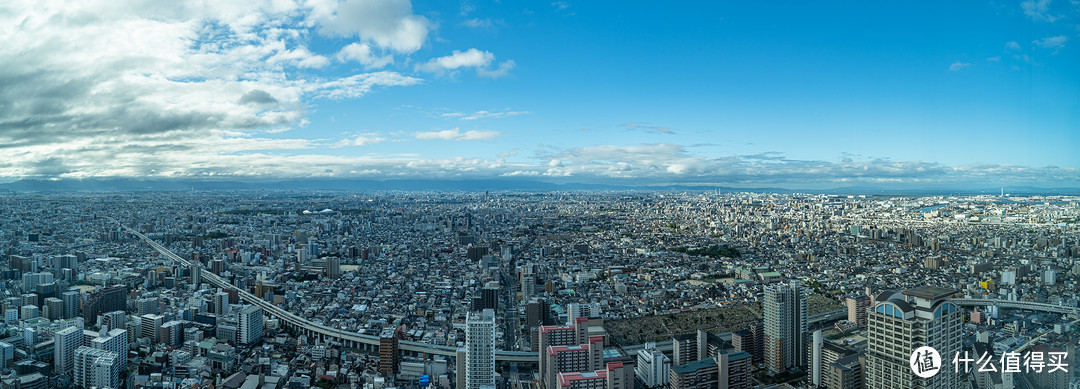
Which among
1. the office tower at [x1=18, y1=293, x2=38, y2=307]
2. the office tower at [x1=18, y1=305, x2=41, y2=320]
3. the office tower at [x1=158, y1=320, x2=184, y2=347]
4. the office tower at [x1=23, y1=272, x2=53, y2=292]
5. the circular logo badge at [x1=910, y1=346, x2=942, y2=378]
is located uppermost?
the circular logo badge at [x1=910, y1=346, x2=942, y2=378]

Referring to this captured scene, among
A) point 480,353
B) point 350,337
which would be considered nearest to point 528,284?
point 350,337

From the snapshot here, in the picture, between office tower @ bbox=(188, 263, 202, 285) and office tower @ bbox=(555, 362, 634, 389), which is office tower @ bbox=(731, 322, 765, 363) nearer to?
office tower @ bbox=(555, 362, 634, 389)

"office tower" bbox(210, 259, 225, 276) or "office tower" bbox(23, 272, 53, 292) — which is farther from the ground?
"office tower" bbox(23, 272, 53, 292)

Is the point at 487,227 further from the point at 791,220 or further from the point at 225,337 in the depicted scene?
the point at 225,337

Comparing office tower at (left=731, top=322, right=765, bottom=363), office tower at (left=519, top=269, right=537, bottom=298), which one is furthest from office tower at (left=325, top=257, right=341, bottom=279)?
office tower at (left=731, top=322, right=765, bottom=363)

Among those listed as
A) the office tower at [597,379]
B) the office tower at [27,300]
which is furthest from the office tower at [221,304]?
the office tower at [597,379]

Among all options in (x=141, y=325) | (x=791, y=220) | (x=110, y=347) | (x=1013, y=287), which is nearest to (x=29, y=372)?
(x=110, y=347)

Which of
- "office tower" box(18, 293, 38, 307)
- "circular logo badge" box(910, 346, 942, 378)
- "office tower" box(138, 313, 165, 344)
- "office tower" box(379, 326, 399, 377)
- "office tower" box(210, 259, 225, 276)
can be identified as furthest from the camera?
"office tower" box(210, 259, 225, 276)
